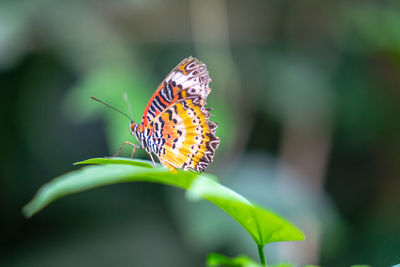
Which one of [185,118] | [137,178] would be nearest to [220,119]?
[185,118]

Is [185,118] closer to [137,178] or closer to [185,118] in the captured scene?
[185,118]

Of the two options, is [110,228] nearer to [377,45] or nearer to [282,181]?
[282,181]

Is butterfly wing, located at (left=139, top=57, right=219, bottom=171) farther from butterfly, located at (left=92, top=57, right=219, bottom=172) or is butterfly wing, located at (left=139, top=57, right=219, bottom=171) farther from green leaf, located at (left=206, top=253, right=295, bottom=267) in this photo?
green leaf, located at (left=206, top=253, right=295, bottom=267)

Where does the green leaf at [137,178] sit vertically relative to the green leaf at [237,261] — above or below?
above

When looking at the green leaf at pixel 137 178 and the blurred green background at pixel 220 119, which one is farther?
the blurred green background at pixel 220 119

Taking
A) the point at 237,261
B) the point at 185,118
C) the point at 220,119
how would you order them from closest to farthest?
the point at 237,261, the point at 185,118, the point at 220,119

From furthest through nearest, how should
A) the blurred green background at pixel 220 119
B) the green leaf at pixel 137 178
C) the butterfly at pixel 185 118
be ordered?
1. the blurred green background at pixel 220 119
2. the butterfly at pixel 185 118
3. the green leaf at pixel 137 178

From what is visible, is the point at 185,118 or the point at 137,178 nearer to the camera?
the point at 137,178

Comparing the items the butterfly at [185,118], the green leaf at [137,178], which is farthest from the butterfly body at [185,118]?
the green leaf at [137,178]

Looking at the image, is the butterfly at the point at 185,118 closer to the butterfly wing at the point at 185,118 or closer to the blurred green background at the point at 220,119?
the butterfly wing at the point at 185,118
